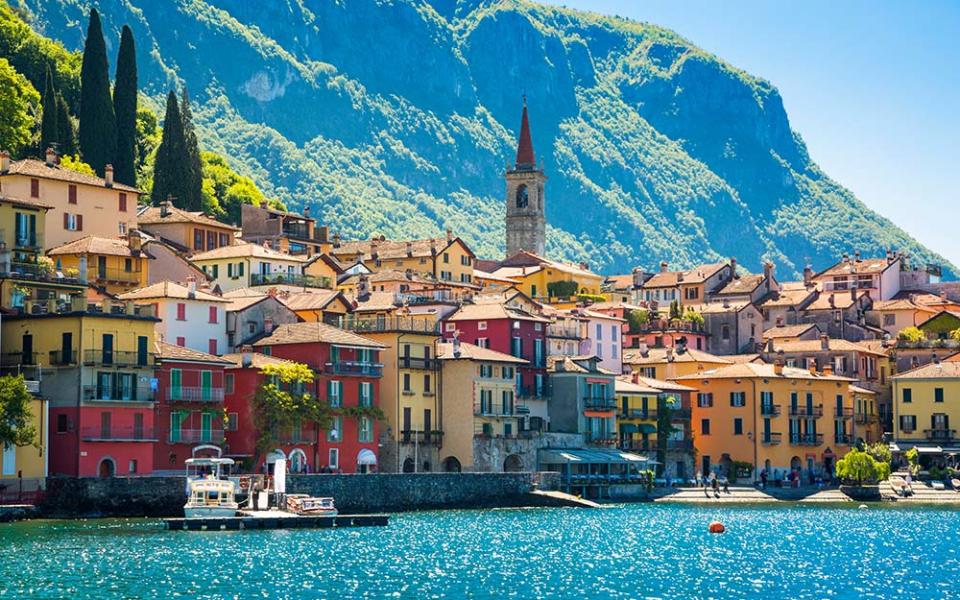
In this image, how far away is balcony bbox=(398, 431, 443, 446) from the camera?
102 metres

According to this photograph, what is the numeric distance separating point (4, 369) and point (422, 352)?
1031 inches

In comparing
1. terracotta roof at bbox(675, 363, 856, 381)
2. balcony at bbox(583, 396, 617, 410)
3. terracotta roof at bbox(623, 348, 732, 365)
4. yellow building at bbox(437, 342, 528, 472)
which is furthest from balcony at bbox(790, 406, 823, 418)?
yellow building at bbox(437, 342, 528, 472)

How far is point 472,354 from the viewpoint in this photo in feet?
346

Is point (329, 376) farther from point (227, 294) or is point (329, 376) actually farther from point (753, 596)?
point (753, 596)

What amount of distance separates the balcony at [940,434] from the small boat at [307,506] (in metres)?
56.5

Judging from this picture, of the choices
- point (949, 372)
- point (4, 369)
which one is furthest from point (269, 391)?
point (949, 372)

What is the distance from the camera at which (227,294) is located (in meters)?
109

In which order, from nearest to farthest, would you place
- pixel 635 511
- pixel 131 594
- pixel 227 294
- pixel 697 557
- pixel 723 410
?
pixel 131 594
pixel 697 557
pixel 635 511
pixel 227 294
pixel 723 410

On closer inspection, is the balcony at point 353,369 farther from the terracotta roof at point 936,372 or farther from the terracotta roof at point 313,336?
the terracotta roof at point 936,372

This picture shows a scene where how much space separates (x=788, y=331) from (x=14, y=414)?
78.0m

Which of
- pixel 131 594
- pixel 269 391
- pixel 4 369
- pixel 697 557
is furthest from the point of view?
pixel 269 391

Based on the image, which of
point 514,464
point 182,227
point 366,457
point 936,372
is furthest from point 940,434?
point 182,227

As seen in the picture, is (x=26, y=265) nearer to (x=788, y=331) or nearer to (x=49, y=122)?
(x=49, y=122)

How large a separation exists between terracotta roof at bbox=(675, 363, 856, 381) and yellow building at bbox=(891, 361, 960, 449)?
420cm
